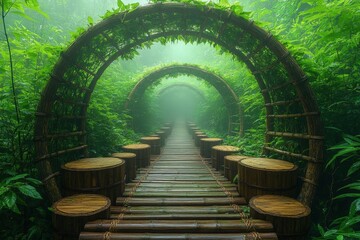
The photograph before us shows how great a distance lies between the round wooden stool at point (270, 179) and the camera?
3.05 meters

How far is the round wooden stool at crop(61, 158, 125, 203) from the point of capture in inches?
122

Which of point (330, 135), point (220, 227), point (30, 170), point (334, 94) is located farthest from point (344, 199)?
point (30, 170)

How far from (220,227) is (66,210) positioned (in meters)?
1.80

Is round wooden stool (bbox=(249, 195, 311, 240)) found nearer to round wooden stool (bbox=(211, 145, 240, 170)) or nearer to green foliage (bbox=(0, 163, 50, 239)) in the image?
round wooden stool (bbox=(211, 145, 240, 170))

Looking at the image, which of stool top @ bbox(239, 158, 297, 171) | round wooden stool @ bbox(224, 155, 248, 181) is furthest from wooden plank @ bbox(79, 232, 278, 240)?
round wooden stool @ bbox(224, 155, 248, 181)

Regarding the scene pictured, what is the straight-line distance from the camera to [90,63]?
4074 mm

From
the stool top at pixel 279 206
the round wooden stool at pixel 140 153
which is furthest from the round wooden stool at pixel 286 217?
the round wooden stool at pixel 140 153

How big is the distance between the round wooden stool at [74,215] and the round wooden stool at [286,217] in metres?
1.86

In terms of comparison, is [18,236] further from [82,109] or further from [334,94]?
[334,94]

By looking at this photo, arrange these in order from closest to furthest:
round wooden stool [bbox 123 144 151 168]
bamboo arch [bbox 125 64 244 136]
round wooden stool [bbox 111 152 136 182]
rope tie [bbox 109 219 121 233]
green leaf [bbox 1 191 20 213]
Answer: green leaf [bbox 1 191 20 213]
rope tie [bbox 109 219 121 233]
round wooden stool [bbox 111 152 136 182]
round wooden stool [bbox 123 144 151 168]
bamboo arch [bbox 125 64 244 136]

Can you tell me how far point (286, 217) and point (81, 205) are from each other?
2.38 metres

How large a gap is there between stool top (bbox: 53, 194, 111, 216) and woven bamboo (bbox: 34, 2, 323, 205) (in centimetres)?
40

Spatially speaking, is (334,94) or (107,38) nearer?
(334,94)

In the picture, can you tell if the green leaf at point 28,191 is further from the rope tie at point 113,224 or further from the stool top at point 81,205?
the rope tie at point 113,224
